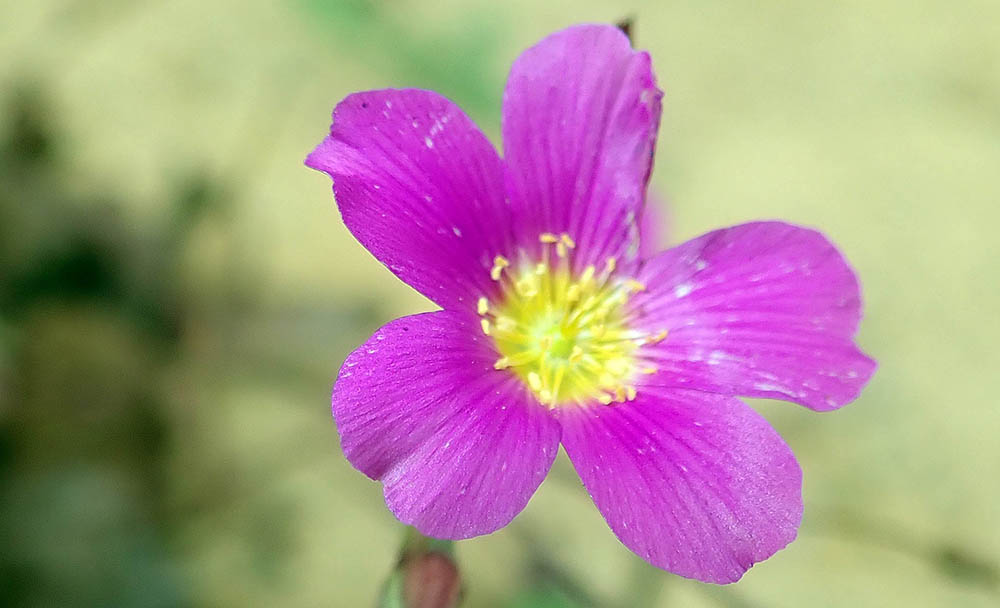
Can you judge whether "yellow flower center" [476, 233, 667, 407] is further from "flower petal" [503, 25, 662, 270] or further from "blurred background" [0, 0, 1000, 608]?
"blurred background" [0, 0, 1000, 608]

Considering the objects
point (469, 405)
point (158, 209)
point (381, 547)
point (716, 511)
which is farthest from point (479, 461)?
point (158, 209)

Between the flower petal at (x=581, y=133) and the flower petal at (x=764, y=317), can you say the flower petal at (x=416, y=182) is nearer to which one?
the flower petal at (x=581, y=133)

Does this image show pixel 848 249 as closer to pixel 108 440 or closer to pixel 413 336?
pixel 413 336

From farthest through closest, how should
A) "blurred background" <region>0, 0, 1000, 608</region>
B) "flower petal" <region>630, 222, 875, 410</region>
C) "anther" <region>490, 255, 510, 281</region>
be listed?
"blurred background" <region>0, 0, 1000, 608</region> → "anther" <region>490, 255, 510, 281</region> → "flower petal" <region>630, 222, 875, 410</region>

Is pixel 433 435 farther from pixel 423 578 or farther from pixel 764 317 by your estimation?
pixel 764 317

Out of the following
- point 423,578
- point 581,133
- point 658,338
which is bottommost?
→ point 423,578

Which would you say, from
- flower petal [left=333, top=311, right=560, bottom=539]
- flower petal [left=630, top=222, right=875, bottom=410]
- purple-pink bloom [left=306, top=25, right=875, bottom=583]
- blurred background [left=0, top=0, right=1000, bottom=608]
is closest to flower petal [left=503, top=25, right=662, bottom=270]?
purple-pink bloom [left=306, top=25, right=875, bottom=583]

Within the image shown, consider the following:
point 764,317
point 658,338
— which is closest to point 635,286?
point 658,338
